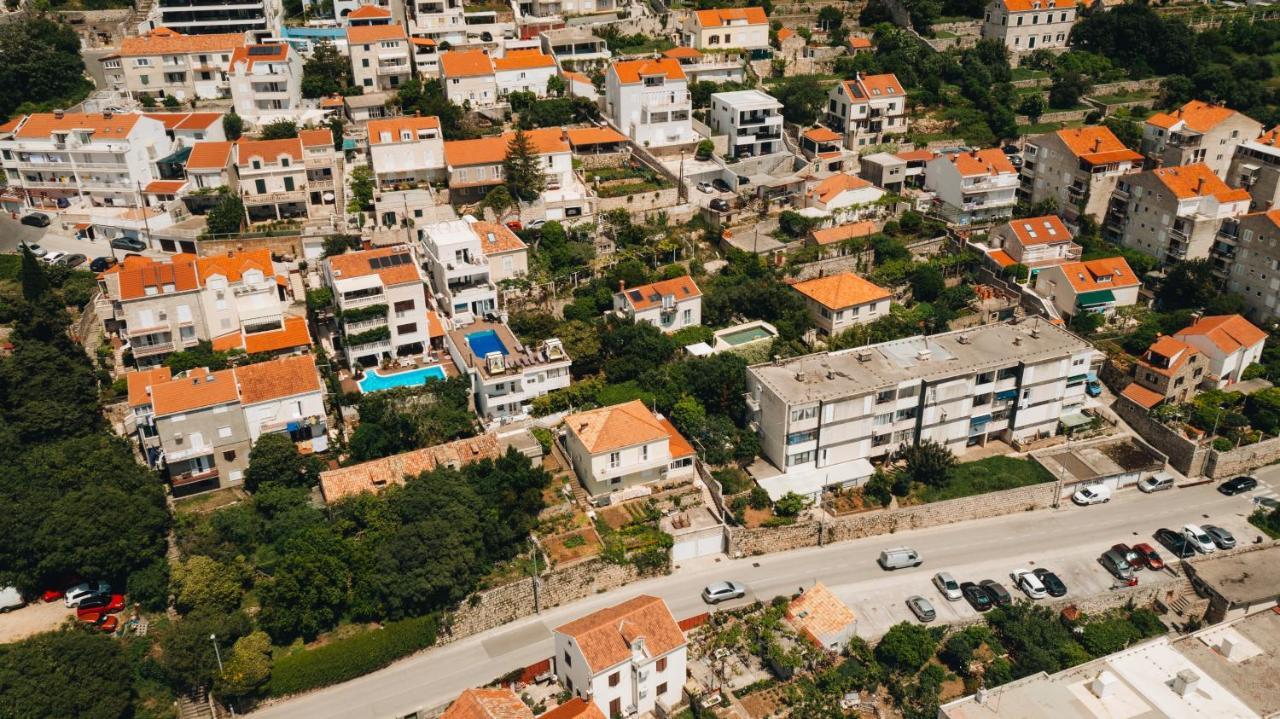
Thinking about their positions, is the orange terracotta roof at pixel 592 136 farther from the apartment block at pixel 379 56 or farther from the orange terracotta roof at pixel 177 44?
the orange terracotta roof at pixel 177 44

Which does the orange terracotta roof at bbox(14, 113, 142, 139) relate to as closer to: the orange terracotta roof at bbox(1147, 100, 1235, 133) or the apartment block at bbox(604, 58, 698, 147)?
the apartment block at bbox(604, 58, 698, 147)

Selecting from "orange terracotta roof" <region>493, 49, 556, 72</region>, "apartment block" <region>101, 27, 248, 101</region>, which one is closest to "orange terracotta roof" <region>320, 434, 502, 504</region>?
"orange terracotta roof" <region>493, 49, 556, 72</region>

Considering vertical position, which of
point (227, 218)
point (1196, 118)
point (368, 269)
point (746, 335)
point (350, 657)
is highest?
point (1196, 118)

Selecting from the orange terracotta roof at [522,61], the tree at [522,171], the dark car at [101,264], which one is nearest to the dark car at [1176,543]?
the tree at [522,171]

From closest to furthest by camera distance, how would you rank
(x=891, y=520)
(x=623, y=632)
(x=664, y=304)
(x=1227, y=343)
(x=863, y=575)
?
(x=623, y=632)
(x=863, y=575)
(x=891, y=520)
(x=1227, y=343)
(x=664, y=304)

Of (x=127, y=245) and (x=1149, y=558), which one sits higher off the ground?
(x=127, y=245)

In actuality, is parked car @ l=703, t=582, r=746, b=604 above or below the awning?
below

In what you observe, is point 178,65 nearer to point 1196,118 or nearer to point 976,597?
point 976,597

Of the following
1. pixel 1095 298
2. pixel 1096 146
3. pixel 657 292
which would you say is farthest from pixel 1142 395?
pixel 657 292

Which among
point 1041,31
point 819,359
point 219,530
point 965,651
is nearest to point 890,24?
point 1041,31
